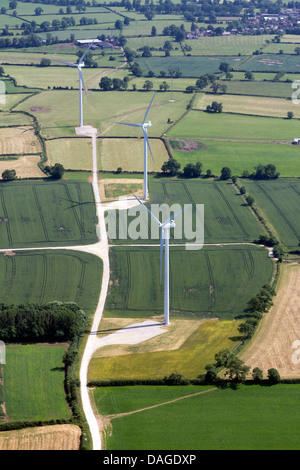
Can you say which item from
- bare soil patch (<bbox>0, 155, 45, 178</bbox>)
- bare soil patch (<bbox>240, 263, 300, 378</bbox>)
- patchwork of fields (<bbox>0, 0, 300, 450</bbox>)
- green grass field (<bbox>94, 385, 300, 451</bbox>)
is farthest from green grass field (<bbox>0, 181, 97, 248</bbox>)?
green grass field (<bbox>94, 385, 300, 451</bbox>)

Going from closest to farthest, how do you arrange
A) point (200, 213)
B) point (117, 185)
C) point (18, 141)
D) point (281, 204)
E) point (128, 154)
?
point (200, 213)
point (281, 204)
point (117, 185)
point (128, 154)
point (18, 141)

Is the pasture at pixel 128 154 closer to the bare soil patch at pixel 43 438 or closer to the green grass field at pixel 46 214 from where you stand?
the green grass field at pixel 46 214

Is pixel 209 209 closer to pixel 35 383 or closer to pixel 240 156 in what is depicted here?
pixel 240 156

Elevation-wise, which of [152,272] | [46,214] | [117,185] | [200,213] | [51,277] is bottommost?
[51,277]

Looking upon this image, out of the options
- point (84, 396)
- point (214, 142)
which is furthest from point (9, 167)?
point (84, 396)

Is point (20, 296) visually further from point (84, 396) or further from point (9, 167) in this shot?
point (9, 167)

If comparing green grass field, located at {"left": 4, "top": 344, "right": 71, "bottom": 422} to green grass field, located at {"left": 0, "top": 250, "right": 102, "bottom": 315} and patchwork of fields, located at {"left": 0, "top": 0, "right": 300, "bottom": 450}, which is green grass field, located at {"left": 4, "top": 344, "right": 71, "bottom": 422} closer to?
patchwork of fields, located at {"left": 0, "top": 0, "right": 300, "bottom": 450}

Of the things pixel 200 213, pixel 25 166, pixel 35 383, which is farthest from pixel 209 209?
pixel 35 383
